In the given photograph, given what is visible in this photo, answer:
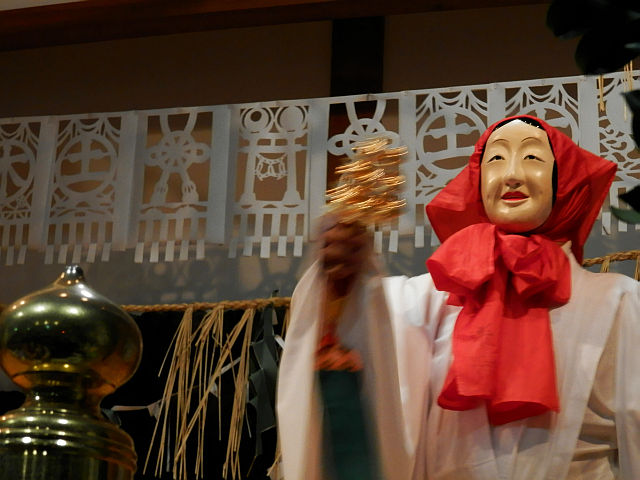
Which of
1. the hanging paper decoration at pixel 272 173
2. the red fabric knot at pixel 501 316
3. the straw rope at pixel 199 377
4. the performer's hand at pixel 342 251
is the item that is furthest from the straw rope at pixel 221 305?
the performer's hand at pixel 342 251

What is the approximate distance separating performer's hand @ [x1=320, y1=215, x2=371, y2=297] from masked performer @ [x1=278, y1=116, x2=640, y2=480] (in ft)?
0.63

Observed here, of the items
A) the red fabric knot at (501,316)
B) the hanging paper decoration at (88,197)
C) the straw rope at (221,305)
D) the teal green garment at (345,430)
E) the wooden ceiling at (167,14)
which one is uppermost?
the wooden ceiling at (167,14)

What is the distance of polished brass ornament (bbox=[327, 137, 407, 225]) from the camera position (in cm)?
120

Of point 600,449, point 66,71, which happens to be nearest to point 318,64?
point 66,71

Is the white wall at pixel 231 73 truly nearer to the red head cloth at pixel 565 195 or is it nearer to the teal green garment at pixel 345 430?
the red head cloth at pixel 565 195

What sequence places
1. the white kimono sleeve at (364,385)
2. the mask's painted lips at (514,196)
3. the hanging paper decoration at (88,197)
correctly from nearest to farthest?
the white kimono sleeve at (364,385), the mask's painted lips at (514,196), the hanging paper decoration at (88,197)

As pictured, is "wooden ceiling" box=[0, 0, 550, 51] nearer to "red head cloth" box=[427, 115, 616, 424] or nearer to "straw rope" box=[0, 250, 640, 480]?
"straw rope" box=[0, 250, 640, 480]

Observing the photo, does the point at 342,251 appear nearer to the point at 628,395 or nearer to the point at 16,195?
the point at 628,395

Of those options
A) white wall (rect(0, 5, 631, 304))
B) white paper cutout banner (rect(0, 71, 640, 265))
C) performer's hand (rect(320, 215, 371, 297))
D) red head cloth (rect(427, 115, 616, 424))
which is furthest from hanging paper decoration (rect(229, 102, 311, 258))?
performer's hand (rect(320, 215, 371, 297))

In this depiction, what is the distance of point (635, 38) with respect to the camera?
83cm

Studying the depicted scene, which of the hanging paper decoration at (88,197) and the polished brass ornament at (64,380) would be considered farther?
the hanging paper decoration at (88,197)

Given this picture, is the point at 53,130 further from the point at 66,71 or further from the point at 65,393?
the point at 65,393

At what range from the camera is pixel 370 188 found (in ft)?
3.99

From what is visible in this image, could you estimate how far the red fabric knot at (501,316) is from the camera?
172 cm
